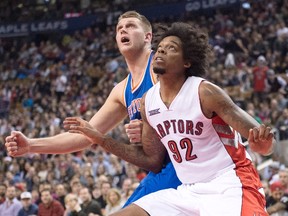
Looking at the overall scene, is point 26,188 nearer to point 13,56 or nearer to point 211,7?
point 211,7

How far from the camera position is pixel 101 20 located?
25703 mm

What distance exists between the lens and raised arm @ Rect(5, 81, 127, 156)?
216 inches

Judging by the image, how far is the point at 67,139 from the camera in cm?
590

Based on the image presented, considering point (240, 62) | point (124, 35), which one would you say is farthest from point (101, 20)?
point (124, 35)

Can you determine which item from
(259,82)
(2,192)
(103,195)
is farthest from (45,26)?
(103,195)

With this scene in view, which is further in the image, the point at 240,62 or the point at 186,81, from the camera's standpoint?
the point at 240,62

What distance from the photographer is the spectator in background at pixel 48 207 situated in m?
10.3

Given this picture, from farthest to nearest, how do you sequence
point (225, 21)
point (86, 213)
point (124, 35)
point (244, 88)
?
1. point (225, 21)
2. point (244, 88)
3. point (86, 213)
4. point (124, 35)

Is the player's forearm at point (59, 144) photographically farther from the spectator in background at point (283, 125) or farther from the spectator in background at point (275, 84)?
the spectator in background at point (275, 84)

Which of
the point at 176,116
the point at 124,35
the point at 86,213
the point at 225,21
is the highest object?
the point at 225,21

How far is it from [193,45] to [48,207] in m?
5.91

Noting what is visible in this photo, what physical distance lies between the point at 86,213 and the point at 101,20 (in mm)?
16618

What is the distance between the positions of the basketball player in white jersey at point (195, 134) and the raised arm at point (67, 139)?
0.60 metres

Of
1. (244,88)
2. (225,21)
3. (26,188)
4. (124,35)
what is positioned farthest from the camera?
(225,21)
